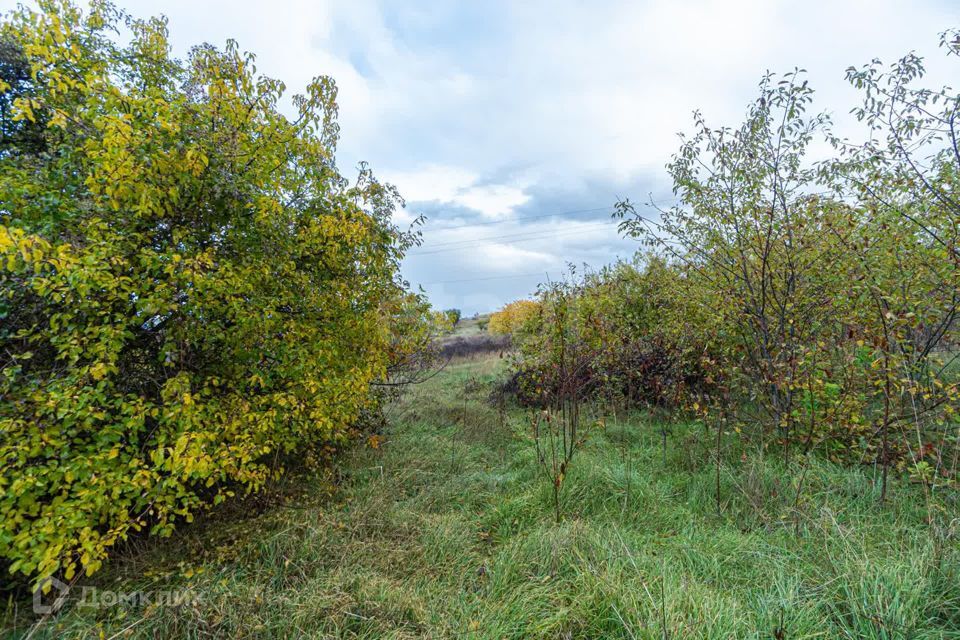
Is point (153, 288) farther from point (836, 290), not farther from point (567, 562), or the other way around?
point (836, 290)

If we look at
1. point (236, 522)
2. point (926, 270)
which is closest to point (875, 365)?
point (926, 270)

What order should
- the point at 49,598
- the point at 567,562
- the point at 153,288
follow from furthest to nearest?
the point at 153,288
the point at 567,562
the point at 49,598

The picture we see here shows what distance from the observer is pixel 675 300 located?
18.2ft

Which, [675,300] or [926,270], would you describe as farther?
[675,300]

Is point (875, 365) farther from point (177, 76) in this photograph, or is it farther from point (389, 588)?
point (177, 76)

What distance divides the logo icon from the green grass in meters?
0.08

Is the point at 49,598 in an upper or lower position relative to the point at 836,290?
lower

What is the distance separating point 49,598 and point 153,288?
195 cm

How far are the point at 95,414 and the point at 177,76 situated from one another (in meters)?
3.57

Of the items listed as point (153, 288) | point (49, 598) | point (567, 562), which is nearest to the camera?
point (49, 598)

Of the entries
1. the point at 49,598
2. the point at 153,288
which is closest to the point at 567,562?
the point at 49,598

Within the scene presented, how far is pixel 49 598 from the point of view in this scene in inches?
89.3

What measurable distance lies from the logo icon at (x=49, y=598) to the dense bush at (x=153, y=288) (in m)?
0.13

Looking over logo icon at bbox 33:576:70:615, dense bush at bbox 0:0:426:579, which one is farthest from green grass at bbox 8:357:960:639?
dense bush at bbox 0:0:426:579
